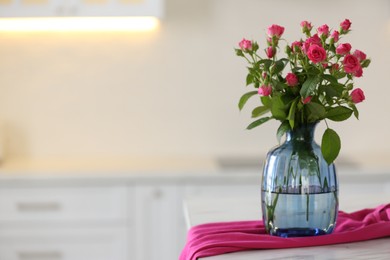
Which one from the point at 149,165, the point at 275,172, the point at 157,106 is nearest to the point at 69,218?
the point at 149,165

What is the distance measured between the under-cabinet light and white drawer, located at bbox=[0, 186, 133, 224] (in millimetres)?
984

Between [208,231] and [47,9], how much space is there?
2.08 meters

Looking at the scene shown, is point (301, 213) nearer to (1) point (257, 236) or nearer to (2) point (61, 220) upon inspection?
(1) point (257, 236)

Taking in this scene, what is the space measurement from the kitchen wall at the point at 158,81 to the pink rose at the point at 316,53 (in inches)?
90.9

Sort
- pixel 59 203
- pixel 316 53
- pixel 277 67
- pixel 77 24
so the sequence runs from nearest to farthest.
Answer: pixel 316 53 → pixel 277 67 → pixel 59 203 → pixel 77 24

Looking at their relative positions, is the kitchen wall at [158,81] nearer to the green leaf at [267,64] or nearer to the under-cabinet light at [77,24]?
the under-cabinet light at [77,24]

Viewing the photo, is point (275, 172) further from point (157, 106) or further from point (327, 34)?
point (157, 106)

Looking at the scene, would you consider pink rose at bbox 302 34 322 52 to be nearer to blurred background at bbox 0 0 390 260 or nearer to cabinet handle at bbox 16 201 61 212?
cabinet handle at bbox 16 201 61 212

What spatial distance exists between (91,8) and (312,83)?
83.3 inches

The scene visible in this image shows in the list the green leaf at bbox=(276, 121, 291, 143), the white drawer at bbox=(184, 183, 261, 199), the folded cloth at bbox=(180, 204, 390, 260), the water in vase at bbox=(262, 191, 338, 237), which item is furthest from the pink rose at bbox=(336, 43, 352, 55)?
the white drawer at bbox=(184, 183, 261, 199)

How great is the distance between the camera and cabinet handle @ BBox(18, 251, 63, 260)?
3.61 m

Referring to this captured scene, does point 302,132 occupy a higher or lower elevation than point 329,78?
lower

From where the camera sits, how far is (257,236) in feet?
6.41

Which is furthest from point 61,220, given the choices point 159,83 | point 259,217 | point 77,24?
point 259,217
